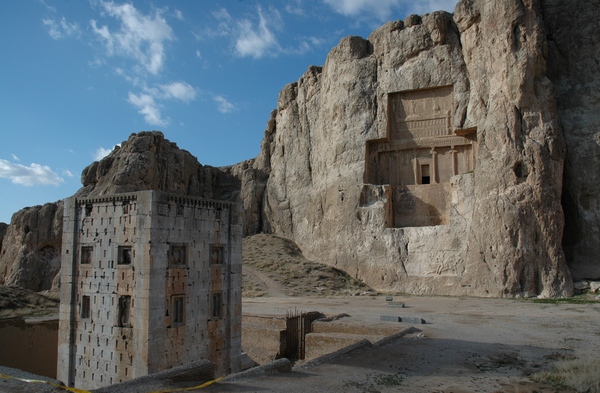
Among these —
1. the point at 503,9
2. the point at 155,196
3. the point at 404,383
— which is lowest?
the point at 404,383

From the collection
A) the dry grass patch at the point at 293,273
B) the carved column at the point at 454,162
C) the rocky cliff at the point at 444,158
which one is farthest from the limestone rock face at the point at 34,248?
the carved column at the point at 454,162

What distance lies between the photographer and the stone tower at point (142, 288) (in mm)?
13914

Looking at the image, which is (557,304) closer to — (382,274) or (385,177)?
(382,274)

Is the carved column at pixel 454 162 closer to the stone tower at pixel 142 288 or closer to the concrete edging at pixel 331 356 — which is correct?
the concrete edging at pixel 331 356

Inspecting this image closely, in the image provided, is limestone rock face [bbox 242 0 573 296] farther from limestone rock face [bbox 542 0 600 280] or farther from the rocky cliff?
limestone rock face [bbox 542 0 600 280]

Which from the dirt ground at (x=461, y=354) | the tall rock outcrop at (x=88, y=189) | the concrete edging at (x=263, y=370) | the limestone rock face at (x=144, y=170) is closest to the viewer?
the dirt ground at (x=461, y=354)

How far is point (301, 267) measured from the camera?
4331 cm

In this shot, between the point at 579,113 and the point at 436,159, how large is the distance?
1081 centimetres

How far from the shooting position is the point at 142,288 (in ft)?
45.4

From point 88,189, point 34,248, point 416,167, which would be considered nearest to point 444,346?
point 416,167

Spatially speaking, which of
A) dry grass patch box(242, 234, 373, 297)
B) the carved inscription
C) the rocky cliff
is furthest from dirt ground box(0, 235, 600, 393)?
the carved inscription

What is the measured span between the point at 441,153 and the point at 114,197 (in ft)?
105

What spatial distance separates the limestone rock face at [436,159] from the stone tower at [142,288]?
23.2 metres

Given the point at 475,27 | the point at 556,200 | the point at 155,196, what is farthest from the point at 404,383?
the point at 475,27
